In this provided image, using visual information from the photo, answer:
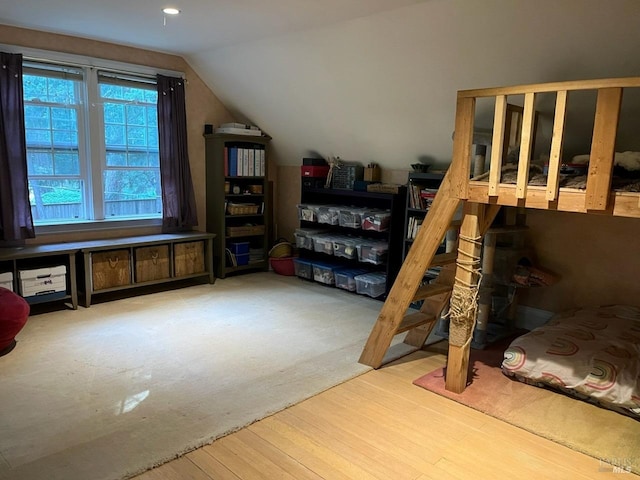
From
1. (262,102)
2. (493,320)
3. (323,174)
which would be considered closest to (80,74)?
(262,102)

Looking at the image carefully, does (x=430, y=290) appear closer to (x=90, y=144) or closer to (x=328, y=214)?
(x=328, y=214)

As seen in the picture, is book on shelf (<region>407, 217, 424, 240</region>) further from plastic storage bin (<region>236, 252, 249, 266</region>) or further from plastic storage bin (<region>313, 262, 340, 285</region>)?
plastic storage bin (<region>236, 252, 249, 266</region>)

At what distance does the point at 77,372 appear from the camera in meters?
3.03

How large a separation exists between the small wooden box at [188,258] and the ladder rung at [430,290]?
103 inches

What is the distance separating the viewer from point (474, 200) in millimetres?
2703

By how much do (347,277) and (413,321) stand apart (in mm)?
1634

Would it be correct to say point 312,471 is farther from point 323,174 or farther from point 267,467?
point 323,174

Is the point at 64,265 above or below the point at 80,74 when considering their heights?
below

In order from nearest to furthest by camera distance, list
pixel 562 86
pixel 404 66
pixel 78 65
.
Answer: pixel 562 86, pixel 404 66, pixel 78 65

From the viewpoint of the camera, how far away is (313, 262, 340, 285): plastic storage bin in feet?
16.7

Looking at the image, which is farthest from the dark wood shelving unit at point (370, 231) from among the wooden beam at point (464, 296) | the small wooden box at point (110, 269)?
the small wooden box at point (110, 269)

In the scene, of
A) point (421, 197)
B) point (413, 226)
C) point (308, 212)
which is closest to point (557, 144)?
point (421, 197)

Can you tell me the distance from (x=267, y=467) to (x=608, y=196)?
196cm

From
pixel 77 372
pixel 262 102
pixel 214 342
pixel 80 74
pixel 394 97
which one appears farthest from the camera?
pixel 262 102
